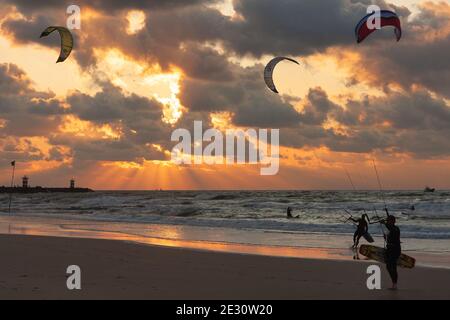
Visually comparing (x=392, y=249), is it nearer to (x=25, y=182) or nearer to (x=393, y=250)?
(x=393, y=250)

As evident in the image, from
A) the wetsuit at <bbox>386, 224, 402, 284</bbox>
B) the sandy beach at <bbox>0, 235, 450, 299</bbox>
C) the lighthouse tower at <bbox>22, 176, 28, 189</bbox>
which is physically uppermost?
the lighthouse tower at <bbox>22, 176, 28, 189</bbox>

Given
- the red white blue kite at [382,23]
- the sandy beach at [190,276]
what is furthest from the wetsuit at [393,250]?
the red white blue kite at [382,23]

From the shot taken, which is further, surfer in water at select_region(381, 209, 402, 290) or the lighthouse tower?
the lighthouse tower

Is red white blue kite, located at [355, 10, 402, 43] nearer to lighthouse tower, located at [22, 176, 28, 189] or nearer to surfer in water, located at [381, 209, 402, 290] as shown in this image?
surfer in water, located at [381, 209, 402, 290]

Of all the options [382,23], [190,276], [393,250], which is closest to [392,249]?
[393,250]

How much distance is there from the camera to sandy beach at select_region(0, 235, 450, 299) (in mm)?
10367

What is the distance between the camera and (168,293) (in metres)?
10.3

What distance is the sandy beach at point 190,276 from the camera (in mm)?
10367

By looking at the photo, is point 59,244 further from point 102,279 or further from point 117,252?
→ point 102,279

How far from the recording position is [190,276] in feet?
40.6

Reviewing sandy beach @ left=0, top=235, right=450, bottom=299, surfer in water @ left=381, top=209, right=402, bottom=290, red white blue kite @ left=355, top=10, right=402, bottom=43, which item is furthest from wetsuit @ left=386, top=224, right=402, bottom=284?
red white blue kite @ left=355, top=10, right=402, bottom=43
